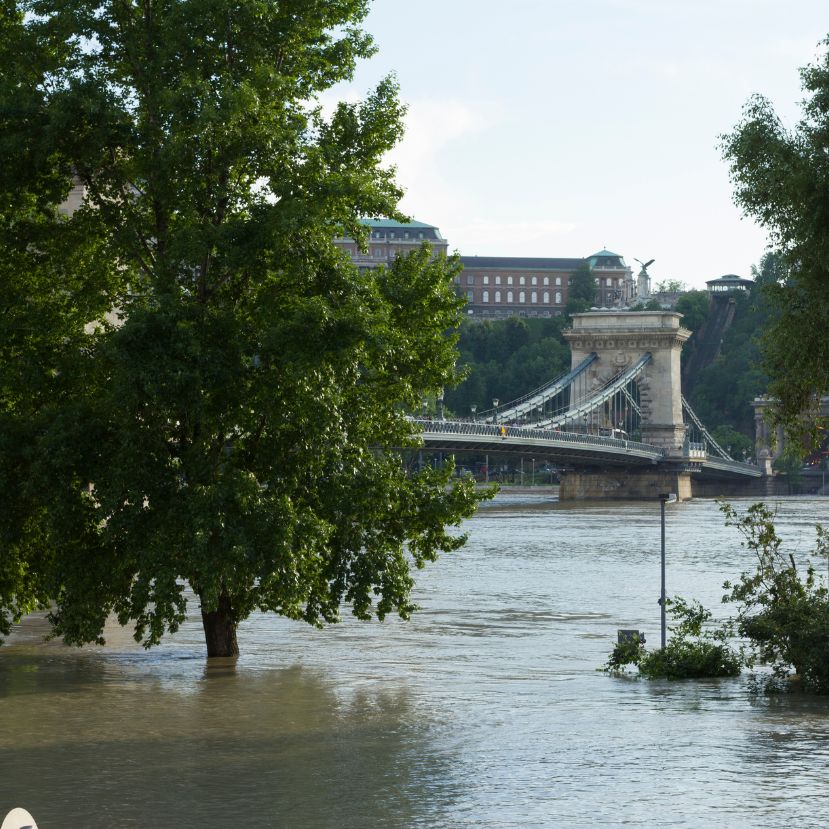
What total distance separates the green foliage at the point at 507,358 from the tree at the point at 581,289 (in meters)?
13.0

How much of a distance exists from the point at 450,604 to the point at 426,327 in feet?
48.3

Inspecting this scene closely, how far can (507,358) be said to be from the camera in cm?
15338

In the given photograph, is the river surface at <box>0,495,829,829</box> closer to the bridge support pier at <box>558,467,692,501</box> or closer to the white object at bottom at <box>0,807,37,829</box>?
the white object at bottom at <box>0,807,37,829</box>

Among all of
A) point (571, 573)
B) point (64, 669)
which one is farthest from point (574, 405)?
point (64, 669)

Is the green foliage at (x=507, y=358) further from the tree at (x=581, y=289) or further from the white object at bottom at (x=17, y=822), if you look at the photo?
the white object at bottom at (x=17, y=822)

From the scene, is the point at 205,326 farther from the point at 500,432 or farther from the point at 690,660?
the point at 500,432

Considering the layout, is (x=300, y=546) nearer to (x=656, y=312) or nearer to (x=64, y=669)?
(x=64, y=669)

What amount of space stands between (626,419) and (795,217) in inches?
4087

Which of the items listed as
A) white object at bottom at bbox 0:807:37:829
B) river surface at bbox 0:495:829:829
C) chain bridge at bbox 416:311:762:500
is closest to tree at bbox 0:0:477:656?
river surface at bbox 0:495:829:829

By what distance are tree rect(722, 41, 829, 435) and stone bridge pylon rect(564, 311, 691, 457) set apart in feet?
331

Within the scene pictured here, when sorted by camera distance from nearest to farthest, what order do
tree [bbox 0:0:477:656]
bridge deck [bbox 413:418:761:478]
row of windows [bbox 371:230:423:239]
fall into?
tree [bbox 0:0:477:656] < bridge deck [bbox 413:418:761:478] < row of windows [bbox 371:230:423:239]

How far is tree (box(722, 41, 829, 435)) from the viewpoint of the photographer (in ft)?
57.8

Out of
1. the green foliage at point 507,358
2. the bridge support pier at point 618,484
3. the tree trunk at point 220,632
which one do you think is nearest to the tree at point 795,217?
the tree trunk at point 220,632

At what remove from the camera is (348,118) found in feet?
64.3
